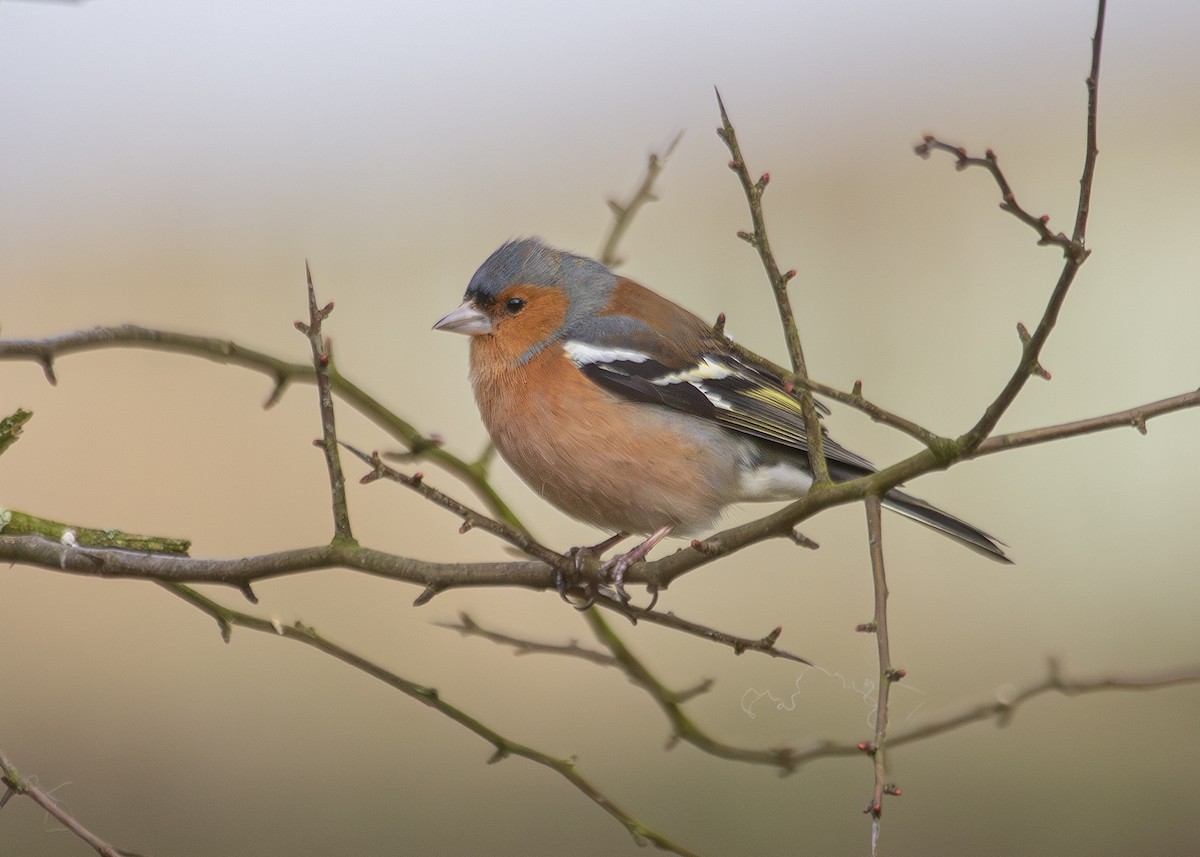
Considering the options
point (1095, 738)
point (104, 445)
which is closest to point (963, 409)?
point (1095, 738)

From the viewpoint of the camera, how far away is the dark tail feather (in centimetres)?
350

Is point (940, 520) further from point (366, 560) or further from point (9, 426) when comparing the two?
point (9, 426)

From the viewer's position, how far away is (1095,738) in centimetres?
546

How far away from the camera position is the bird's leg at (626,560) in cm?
302

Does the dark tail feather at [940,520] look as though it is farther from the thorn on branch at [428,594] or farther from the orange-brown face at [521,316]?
the thorn on branch at [428,594]

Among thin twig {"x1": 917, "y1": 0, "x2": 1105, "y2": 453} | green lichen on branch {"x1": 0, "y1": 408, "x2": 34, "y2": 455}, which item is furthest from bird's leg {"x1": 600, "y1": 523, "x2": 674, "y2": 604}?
green lichen on branch {"x1": 0, "y1": 408, "x2": 34, "y2": 455}

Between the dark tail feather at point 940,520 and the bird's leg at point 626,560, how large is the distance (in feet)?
2.18

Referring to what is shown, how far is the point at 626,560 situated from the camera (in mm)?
3318

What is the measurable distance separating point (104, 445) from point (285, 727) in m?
2.01

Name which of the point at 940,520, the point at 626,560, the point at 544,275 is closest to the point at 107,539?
the point at 626,560

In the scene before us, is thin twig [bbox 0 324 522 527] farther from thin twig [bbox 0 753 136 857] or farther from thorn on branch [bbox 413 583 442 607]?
thin twig [bbox 0 753 136 857]

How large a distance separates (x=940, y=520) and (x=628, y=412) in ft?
3.22

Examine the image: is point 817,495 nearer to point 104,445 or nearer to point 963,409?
point 963,409

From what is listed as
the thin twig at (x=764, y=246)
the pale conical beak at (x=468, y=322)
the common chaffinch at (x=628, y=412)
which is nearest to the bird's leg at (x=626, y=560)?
the common chaffinch at (x=628, y=412)
